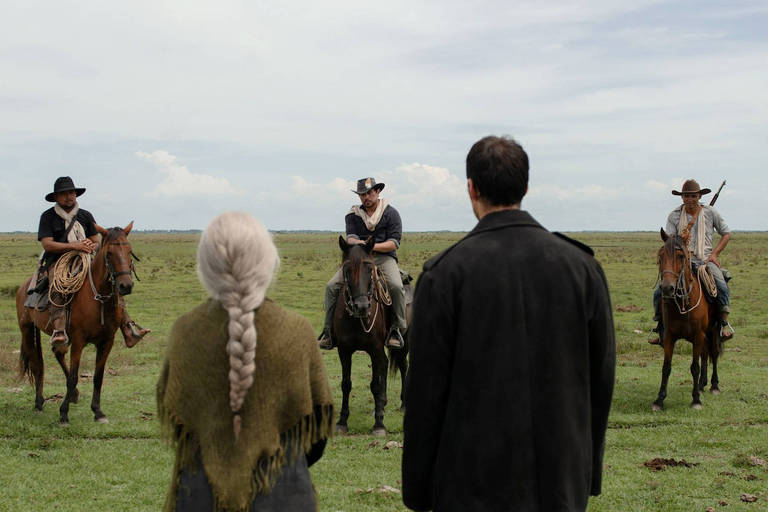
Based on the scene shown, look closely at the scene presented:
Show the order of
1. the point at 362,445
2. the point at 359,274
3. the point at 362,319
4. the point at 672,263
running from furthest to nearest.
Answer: the point at 672,263 → the point at 362,319 → the point at 359,274 → the point at 362,445

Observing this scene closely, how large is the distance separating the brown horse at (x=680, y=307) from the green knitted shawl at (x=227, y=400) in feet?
27.5

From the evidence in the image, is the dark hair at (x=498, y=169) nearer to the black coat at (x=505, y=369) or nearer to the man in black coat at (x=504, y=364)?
the man in black coat at (x=504, y=364)

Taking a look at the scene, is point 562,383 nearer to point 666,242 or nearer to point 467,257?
point 467,257

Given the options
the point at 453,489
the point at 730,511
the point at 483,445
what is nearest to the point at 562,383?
the point at 483,445

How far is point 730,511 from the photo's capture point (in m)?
6.47

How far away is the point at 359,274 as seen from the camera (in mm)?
9195

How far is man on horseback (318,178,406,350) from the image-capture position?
31.9 ft

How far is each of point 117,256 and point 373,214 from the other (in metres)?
3.33

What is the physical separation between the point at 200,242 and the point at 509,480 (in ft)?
5.11

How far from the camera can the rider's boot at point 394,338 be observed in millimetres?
10109

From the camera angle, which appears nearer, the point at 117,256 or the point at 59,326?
the point at 117,256

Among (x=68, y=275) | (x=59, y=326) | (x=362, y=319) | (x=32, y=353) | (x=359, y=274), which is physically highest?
(x=359, y=274)

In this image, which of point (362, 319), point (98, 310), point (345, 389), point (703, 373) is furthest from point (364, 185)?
point (703, 373)

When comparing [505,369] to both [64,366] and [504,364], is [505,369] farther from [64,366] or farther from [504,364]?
[64,366]
